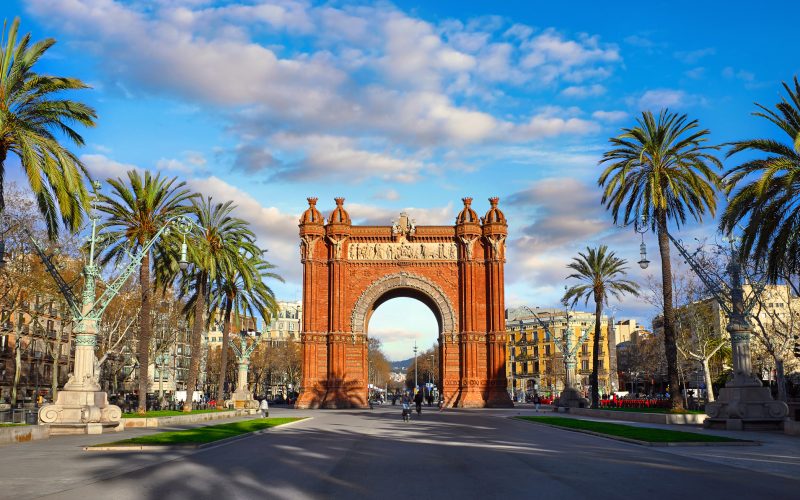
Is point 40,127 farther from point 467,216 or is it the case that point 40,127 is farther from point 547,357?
A: point 547,357

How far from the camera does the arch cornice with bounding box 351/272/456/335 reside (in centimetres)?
6225

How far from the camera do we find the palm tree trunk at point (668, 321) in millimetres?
33844

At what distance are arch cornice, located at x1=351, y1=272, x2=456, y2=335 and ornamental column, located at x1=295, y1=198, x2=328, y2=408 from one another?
3106mm

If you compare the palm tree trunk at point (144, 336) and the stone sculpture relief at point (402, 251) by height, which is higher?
the stone sculpture relief at point (402, 251)

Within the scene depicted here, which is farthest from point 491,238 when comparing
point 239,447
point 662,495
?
point 662,495

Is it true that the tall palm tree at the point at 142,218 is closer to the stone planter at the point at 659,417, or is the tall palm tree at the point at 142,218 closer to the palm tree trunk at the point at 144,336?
the palm tree trunk at the point at 144,336

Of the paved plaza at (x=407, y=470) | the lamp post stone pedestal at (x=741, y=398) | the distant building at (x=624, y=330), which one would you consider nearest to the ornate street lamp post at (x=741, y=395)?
the lamp post stone pedestal at (x=741, y=398)

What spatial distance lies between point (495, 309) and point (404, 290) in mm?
8427

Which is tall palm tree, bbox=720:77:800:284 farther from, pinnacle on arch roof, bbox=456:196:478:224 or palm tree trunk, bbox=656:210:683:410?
pinnacle on arch roof, bbox=456:196:478:224

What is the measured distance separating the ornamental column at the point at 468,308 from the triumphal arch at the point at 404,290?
0.08 metres

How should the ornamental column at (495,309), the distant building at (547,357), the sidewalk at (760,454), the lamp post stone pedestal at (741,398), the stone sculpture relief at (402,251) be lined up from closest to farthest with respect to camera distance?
1. the sidewalk at (760,454)
2. the lamp post stone pedestal at (741,398)
3. the ornamental column at (495,309)
4. the stone sculpture relief at (402,251)
5. the distant building at (547,357)

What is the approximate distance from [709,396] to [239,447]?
130 ft

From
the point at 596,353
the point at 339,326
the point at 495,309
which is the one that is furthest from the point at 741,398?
the point at 339,326

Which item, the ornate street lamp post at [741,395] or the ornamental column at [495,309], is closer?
the ornate street lamp post at [741,395]
